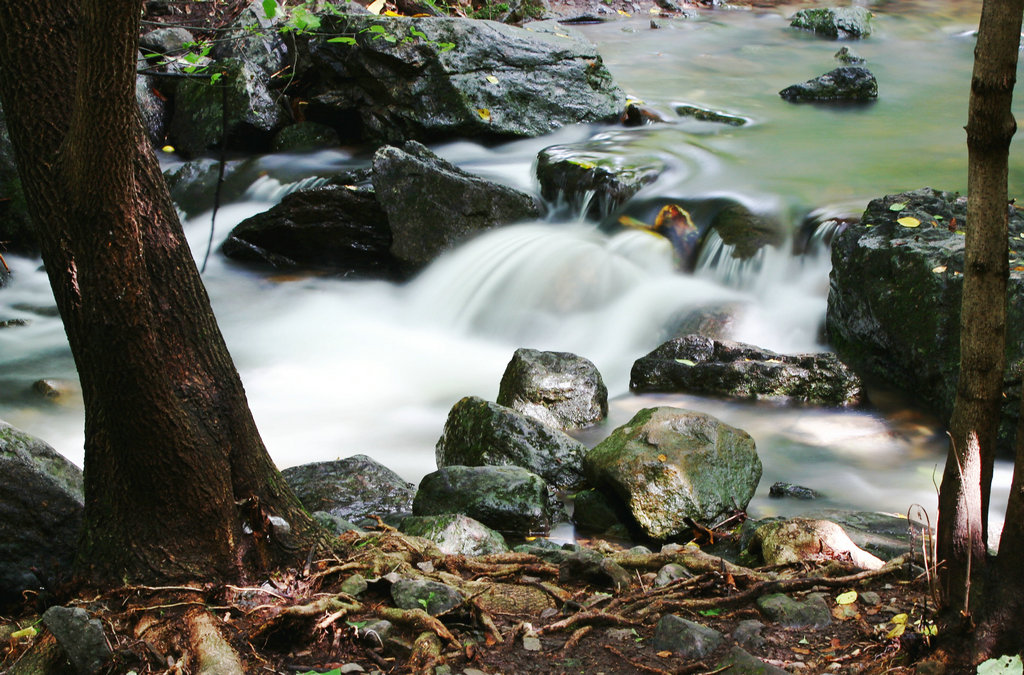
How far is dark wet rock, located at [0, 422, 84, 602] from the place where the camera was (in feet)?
10.3

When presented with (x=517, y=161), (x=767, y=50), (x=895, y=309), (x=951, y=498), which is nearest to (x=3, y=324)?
(x=517, y=161)

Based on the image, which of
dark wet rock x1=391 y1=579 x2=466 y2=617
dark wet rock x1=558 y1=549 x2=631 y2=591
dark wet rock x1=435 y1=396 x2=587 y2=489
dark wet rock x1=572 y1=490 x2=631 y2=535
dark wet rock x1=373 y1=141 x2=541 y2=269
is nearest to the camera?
dark wet rock x1=391 y1=579 x2=466 y2=617

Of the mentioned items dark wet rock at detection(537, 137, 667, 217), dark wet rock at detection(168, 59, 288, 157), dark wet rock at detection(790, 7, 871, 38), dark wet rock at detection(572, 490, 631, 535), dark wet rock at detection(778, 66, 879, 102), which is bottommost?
dark wet rock at detection(572, 490, 631, 535)

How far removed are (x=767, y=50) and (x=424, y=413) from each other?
42.8 feet

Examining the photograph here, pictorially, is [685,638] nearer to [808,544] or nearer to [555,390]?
Answer: [808,544]

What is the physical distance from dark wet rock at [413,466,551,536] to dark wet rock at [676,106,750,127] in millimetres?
9257

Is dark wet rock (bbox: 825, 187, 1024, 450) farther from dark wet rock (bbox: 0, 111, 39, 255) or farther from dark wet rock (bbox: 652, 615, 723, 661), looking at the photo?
dark wet rock (bbox: 0, 111, 39, 255)

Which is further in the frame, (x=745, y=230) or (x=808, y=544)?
(x=745, y=230)

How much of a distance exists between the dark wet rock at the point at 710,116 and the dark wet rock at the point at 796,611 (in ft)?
35.0

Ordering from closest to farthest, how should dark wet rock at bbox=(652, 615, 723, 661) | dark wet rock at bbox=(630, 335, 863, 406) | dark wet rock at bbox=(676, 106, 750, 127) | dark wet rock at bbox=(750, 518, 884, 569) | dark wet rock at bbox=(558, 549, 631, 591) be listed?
dark wet rock at bbox=(652, 615, 723, 661) → dark wet rock at bbox=(558, 549, 631, 591) → dark wet rock at bbox=(750, 518, 884, 569) → dark wet rock at bbox=(630, 335, 863, 406) → dark wet rock at bbox=(676, 106, 750, 127)

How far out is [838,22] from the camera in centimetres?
1845

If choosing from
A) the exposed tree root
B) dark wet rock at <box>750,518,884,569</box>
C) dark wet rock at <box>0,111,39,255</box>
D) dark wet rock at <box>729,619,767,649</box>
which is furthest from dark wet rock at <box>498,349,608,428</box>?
dark wet rock at <box>0,111,39,255</box>

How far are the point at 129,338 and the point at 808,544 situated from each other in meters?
2.84

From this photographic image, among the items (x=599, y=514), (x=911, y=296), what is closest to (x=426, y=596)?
(x=599, y=514)
